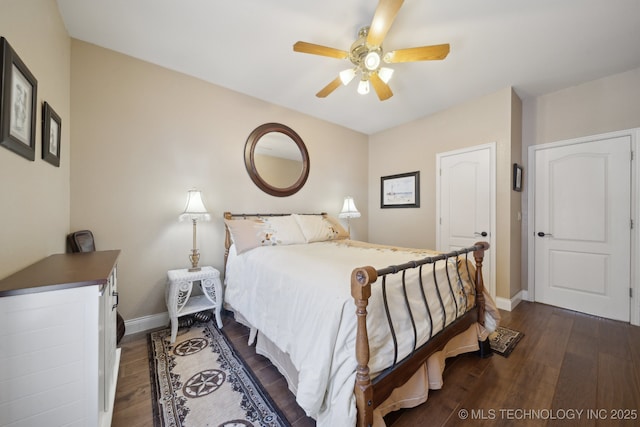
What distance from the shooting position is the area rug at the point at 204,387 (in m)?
1.31

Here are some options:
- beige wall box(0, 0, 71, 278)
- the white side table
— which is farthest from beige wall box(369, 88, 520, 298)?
beige wall box(0, 0, 71, 278)

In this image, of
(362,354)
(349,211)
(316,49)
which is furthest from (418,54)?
(349,211)

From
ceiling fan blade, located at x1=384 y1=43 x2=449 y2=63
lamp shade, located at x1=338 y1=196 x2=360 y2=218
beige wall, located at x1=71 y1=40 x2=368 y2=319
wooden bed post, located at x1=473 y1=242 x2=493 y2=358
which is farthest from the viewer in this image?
lamp shade, located at x1=338 y1=196 x2=360 y2=218

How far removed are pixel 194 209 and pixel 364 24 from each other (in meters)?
2.20

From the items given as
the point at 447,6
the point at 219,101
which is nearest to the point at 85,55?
the point at 219,101

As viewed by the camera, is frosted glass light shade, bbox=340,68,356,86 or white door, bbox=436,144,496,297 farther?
white door, bbox=436,144,496,297

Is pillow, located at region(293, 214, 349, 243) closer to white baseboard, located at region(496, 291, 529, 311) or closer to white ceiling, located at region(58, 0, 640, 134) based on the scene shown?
Result: white ceiling, located at region(58, 0, 640, 134)

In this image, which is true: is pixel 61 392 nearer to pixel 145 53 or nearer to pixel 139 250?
pixel 139 250

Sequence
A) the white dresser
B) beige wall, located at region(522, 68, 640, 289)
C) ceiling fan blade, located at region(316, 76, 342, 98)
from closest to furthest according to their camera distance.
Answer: the white dresser → ceiling fan blade, located at region(316, 76, 342, 98) → beige wall, located at region(522, 68, 640, 289)

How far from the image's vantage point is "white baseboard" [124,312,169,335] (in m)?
2.17

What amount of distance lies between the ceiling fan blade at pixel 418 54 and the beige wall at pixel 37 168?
2.13m

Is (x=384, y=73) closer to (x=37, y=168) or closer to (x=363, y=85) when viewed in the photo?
(x=363, y=85)

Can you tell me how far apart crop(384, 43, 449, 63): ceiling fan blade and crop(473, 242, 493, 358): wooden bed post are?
148cm

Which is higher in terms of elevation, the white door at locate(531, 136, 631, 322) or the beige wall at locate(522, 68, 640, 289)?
the beige wall at locate(522, 68, 640, 289)
